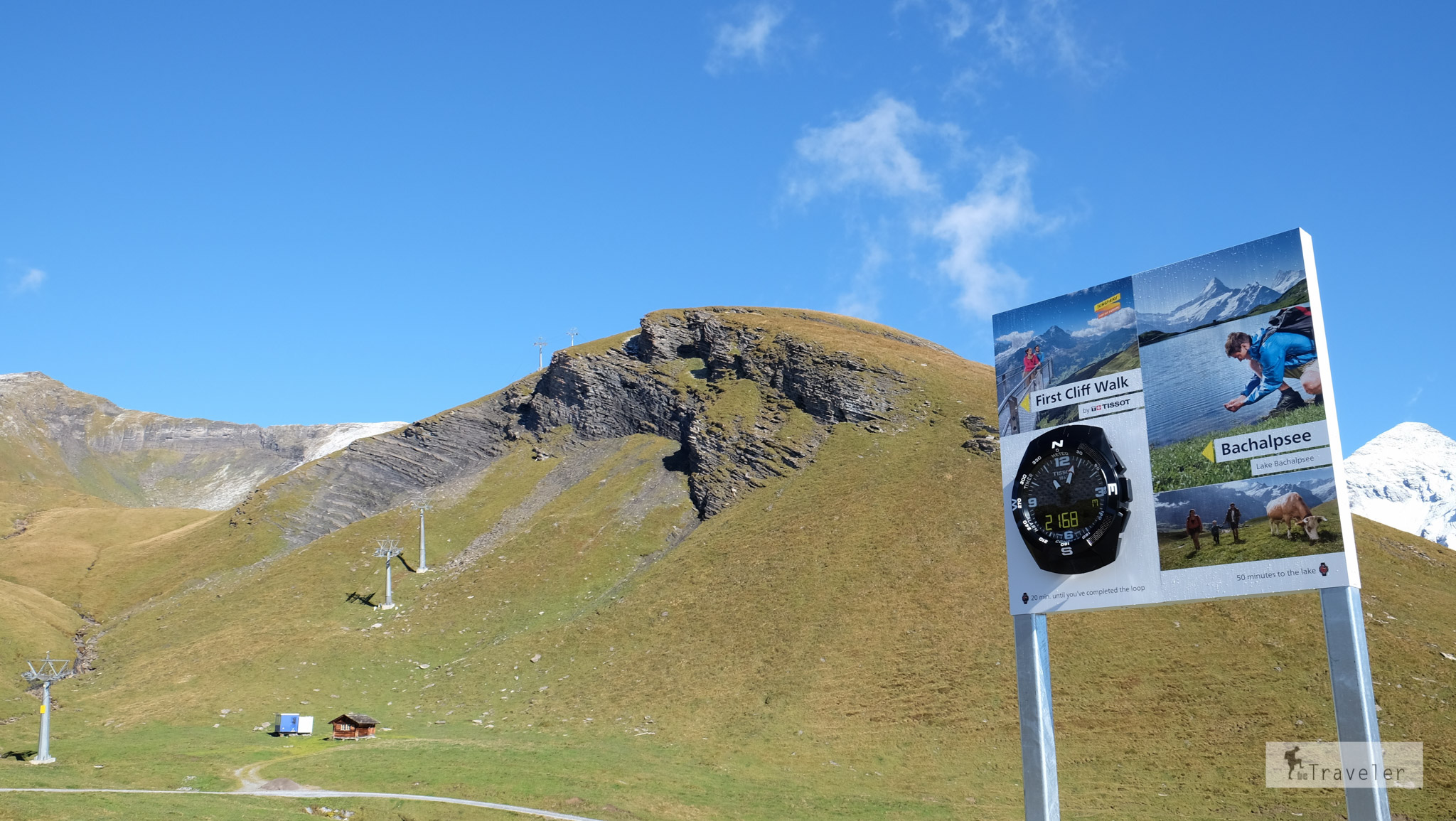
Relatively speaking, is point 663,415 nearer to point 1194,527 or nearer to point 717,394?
point 717,394

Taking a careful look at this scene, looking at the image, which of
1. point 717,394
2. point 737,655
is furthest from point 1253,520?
point 717,394

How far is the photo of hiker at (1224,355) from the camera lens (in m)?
22.8

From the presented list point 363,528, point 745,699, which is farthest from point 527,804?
point 363,528

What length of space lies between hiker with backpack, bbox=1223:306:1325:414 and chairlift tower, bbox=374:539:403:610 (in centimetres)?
8224

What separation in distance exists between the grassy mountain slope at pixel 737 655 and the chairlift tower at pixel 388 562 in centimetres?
124

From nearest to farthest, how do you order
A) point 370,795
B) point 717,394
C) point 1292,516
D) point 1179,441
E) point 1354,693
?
point 1354,693, point 1292,516, point 1179,441, point 370,795, point 717,394

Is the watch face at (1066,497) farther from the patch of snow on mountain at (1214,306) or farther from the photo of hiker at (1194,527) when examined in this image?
the patch of snow on mountain at (1214,306)

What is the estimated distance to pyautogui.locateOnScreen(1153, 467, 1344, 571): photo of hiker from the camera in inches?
858

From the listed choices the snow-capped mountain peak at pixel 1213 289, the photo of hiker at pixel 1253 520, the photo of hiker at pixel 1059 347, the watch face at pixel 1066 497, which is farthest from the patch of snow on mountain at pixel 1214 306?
the photo of hiker at pixel 1253 520

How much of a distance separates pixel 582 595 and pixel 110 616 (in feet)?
159

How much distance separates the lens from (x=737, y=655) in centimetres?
7094

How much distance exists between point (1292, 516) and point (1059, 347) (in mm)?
7258

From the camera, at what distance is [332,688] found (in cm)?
7519

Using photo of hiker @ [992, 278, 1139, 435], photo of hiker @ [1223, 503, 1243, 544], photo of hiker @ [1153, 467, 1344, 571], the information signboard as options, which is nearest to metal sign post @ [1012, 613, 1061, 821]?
the information signboard
